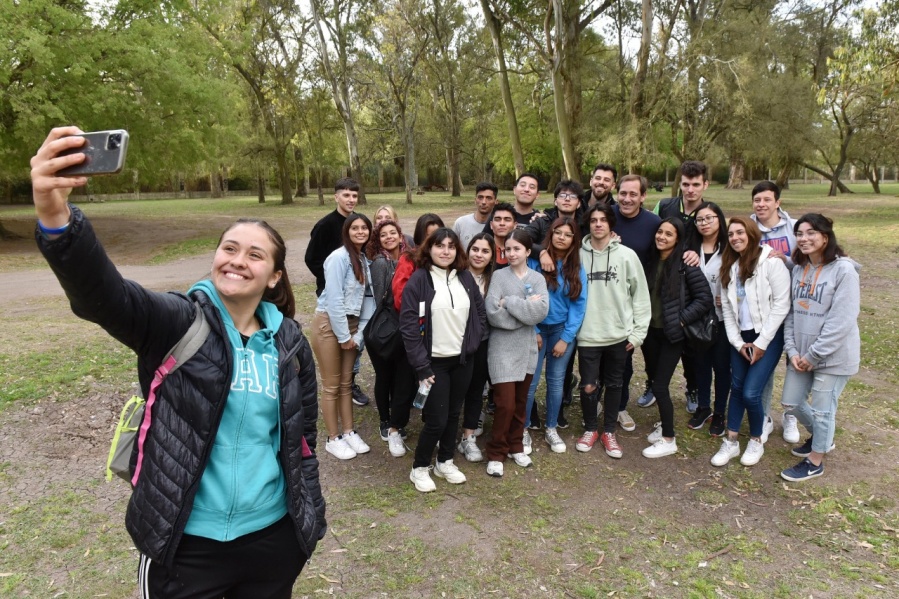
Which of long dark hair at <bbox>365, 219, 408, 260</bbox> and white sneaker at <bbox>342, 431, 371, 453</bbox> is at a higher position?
long dark hair at <bbox>365, 219, 408, 260</bbox>

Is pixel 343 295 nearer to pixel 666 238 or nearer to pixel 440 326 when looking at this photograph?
pixel 440 326

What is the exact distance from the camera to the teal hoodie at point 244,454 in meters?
1.67

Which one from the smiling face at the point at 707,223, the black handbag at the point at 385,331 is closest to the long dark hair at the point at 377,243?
the black handbag at the point at 385,331

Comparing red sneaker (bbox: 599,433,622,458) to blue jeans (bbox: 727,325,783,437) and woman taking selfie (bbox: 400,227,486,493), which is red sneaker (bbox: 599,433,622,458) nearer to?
blue jeans (bbox: 727,325,783,437)

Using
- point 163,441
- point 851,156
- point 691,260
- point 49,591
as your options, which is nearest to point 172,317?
point 163,441

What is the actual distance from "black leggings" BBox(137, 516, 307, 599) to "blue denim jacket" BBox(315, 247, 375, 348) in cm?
241

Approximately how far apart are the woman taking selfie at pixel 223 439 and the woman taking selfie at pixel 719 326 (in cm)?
363

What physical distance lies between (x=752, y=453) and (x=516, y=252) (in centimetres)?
244

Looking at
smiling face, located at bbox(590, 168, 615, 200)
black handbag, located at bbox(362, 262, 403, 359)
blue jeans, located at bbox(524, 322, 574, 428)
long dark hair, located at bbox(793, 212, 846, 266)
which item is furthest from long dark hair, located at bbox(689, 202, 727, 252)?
black handbag, located at bbox(362, 262, 403, 359)

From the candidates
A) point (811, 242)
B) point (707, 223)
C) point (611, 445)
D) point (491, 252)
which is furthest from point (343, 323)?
point (811, 242)

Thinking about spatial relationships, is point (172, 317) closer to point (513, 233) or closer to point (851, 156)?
point (513, 233)

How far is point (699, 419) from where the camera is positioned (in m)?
4.95

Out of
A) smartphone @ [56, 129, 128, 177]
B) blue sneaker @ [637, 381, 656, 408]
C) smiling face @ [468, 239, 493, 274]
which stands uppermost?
smartphone @ [56, 129, 128, 177]

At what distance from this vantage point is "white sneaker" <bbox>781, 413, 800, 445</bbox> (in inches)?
183
